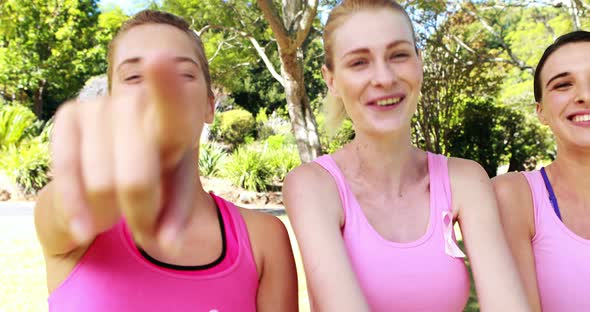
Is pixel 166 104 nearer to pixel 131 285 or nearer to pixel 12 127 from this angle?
pixel 131 285

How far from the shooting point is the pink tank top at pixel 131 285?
126cm

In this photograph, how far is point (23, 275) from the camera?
5.88 meters

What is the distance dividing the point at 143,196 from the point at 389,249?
1074 millimetres

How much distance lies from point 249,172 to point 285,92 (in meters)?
5.10

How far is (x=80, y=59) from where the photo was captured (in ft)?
72.2

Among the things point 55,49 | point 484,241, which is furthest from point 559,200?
point 55,49

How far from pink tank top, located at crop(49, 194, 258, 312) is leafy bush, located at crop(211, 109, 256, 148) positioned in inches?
745

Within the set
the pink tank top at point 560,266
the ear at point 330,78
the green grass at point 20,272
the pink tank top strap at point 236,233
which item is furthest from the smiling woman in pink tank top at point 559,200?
the green grass at point 20,272

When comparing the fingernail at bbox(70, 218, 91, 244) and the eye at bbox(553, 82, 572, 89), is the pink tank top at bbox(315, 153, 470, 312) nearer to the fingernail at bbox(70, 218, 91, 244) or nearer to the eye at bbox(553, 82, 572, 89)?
the eye at bbox(553, 82, 572, 89)

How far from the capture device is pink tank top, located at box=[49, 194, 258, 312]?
126cm

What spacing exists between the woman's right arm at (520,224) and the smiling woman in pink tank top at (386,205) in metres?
0.26

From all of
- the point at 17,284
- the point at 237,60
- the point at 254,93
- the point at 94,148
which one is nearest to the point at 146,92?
the point at 94,148

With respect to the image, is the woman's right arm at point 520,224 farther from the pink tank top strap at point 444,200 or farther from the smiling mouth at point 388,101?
the smiling mouth at point 388,101

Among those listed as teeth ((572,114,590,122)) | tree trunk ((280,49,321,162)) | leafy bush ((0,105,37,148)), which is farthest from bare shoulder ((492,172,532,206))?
leafy bush ((0,105,37,148))
